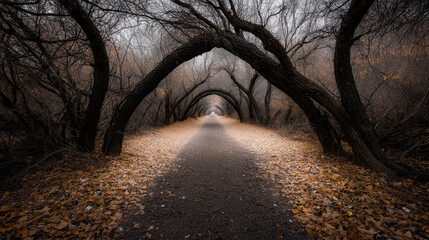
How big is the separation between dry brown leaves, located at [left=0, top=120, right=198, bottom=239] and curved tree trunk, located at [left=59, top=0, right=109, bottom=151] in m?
1.00

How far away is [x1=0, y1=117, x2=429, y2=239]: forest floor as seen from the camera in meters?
1.97

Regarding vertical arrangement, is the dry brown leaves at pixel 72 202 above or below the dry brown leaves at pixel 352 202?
below

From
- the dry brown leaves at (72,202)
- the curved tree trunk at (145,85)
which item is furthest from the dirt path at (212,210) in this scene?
the curved tree trunk at (145,85)

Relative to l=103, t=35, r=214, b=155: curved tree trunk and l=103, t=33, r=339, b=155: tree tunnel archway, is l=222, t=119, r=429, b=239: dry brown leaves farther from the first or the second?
l=103, t=35, r=214, b=155: curved tree trunk

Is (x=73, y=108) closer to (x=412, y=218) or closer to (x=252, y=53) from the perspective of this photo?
(x=252, y=53)

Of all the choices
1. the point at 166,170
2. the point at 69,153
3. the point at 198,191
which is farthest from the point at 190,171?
the point at 69,153

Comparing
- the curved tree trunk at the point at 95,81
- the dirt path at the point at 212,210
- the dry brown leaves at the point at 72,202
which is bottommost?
the dry brown leaves at the point at 72,202

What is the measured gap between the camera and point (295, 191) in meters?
2.92

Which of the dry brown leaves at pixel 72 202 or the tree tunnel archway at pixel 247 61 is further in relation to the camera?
the tree tunnel archway at pixel 247 61

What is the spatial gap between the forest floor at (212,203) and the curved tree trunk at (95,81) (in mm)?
667

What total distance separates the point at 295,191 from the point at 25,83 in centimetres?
592

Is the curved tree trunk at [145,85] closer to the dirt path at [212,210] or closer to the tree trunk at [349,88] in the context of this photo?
the dirt path at [212,210]

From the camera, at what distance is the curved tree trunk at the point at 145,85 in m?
4.29

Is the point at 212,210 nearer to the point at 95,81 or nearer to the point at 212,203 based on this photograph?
the point at 212,203
